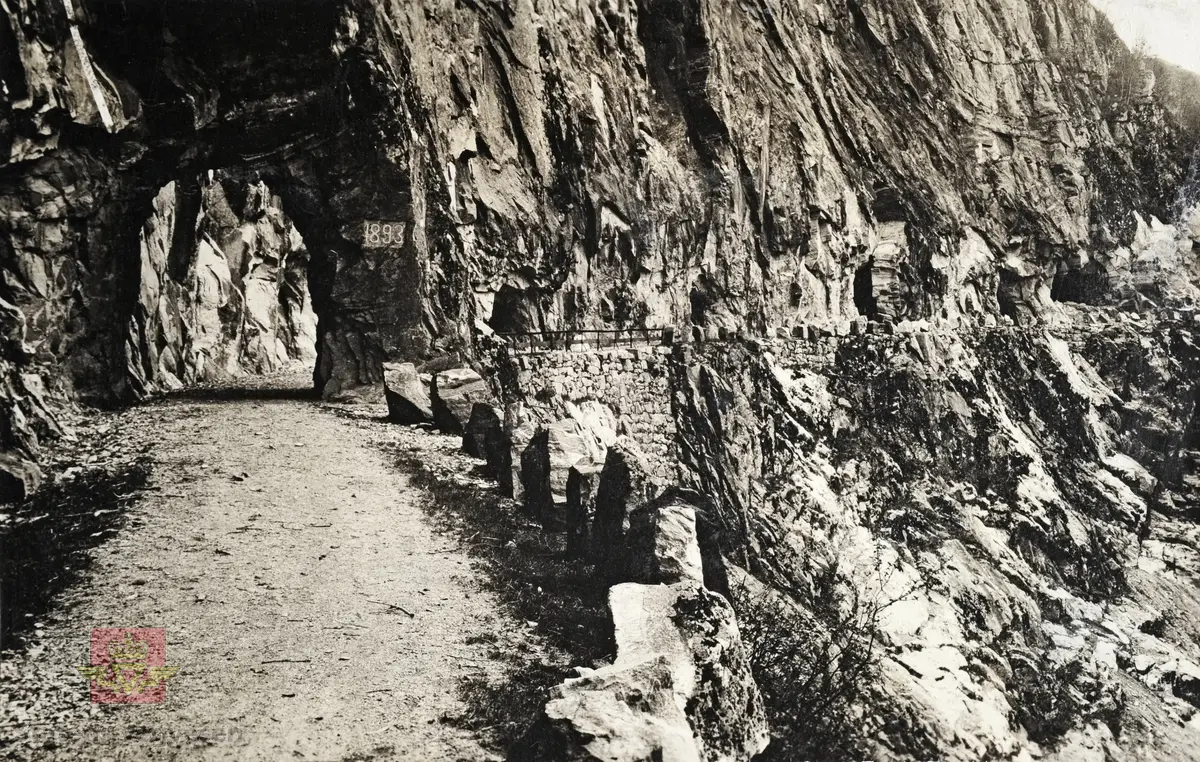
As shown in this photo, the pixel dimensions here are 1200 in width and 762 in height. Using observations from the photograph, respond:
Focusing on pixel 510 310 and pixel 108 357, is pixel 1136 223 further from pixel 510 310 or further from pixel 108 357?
pixel 108 357

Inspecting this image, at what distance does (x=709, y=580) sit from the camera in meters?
6.30

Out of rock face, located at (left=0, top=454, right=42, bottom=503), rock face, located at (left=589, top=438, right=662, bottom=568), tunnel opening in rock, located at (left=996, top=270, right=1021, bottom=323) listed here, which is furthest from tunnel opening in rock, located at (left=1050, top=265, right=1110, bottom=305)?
rock face, located at (left=0, top=454, right=42, bottom=503)

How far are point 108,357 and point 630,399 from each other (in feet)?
23.3

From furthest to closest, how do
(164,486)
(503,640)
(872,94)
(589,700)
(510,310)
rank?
(872,94)
(510,310)
(164,486)
(503,640)
(589,700)

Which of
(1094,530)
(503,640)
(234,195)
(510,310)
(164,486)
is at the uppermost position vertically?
(234,195)

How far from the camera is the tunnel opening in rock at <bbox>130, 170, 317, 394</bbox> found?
1085 cm

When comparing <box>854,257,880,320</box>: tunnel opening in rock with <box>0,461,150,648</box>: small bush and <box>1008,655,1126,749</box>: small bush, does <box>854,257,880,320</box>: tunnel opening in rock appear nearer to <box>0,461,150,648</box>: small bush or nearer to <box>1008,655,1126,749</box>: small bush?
<box>1008,655,1126,749</box>: small bush

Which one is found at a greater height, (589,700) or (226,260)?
(226,260)

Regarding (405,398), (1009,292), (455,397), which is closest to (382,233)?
(405,398)

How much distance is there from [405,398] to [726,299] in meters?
7.74

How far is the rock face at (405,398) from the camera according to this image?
8.66 metres

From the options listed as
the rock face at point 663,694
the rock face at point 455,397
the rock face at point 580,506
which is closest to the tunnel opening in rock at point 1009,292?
the rock face at point 455,397

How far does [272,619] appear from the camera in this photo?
496 centimetres

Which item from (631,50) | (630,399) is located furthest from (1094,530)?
(631,50)
